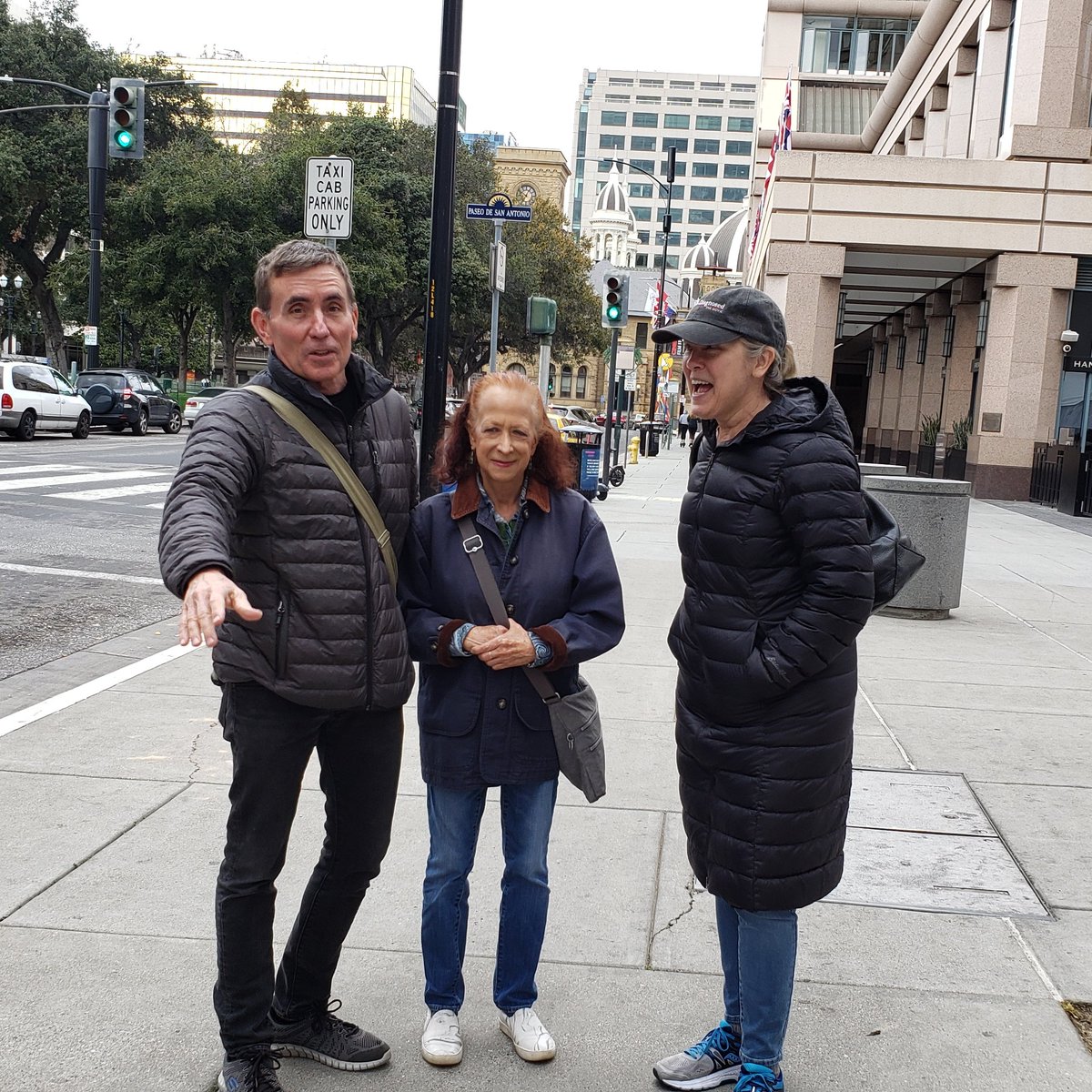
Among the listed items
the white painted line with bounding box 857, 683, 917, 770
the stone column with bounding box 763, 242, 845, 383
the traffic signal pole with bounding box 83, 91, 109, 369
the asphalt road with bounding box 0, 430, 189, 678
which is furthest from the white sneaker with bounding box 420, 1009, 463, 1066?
the traffic signal pole with bounding box 83, 91, 109, 369

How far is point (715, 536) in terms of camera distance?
2895mm

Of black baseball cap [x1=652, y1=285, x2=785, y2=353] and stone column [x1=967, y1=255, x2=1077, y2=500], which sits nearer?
black baseball cap [x1=652, y1=285, x2=785, y2=353]

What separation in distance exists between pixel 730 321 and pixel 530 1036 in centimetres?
183

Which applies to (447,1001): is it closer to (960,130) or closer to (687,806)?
(687,806)

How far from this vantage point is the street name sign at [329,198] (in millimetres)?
10094

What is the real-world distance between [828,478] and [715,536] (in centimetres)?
29

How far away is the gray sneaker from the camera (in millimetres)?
3068

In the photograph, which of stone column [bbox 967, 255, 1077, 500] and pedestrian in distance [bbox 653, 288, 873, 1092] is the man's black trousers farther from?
stone column [bbox 967, 255, 1077, 500]

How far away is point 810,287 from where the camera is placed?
86.3 feet

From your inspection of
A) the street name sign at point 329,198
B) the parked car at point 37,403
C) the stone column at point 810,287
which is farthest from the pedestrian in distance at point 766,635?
the parked car at point 37,403

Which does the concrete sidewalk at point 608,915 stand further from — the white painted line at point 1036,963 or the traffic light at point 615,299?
the traffic light at point 615,299

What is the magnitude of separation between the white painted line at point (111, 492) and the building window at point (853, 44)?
119 ft

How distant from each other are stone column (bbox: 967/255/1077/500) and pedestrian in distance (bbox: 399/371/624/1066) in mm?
23648

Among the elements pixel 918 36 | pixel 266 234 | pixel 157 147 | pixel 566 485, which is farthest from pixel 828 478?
pixel 157 147
